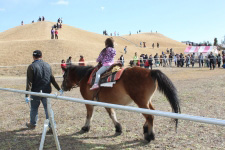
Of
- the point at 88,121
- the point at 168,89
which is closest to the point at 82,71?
the point at 88,121

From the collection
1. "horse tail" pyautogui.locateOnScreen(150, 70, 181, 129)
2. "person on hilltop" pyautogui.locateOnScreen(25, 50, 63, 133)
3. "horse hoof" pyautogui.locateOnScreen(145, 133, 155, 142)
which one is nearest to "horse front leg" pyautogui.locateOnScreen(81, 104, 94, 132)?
"person on hilltop" pyautogui.locateOnScreen(25, 50, 63, 133)

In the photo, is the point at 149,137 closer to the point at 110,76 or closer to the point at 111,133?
the point at 111,133

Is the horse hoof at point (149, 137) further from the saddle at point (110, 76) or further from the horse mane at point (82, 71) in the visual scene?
the horse mane at point (82, 71)

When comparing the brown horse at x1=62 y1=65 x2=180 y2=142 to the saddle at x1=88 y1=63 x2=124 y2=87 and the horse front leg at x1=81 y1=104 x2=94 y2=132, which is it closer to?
the horse front leg at x1=81 y1=104 x2=94 y2=132

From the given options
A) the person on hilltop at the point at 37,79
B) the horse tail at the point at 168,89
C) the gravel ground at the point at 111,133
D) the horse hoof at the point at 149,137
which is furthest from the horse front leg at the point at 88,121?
the horse tail at the point at 168,89

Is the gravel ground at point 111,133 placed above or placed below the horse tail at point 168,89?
below

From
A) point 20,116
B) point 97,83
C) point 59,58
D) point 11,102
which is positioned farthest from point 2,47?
point 97,83

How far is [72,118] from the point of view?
6723 mm

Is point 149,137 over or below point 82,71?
below

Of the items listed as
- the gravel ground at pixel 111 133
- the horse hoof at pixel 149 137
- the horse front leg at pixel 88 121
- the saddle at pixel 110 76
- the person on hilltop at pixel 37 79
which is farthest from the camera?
the horse front leg at pixel 88 121

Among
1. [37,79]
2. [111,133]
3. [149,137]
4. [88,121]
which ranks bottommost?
[111,133]

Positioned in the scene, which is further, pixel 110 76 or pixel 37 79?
pixel 37 79

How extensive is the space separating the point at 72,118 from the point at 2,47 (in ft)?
120

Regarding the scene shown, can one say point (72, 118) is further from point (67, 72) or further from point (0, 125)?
point (0, 125)
